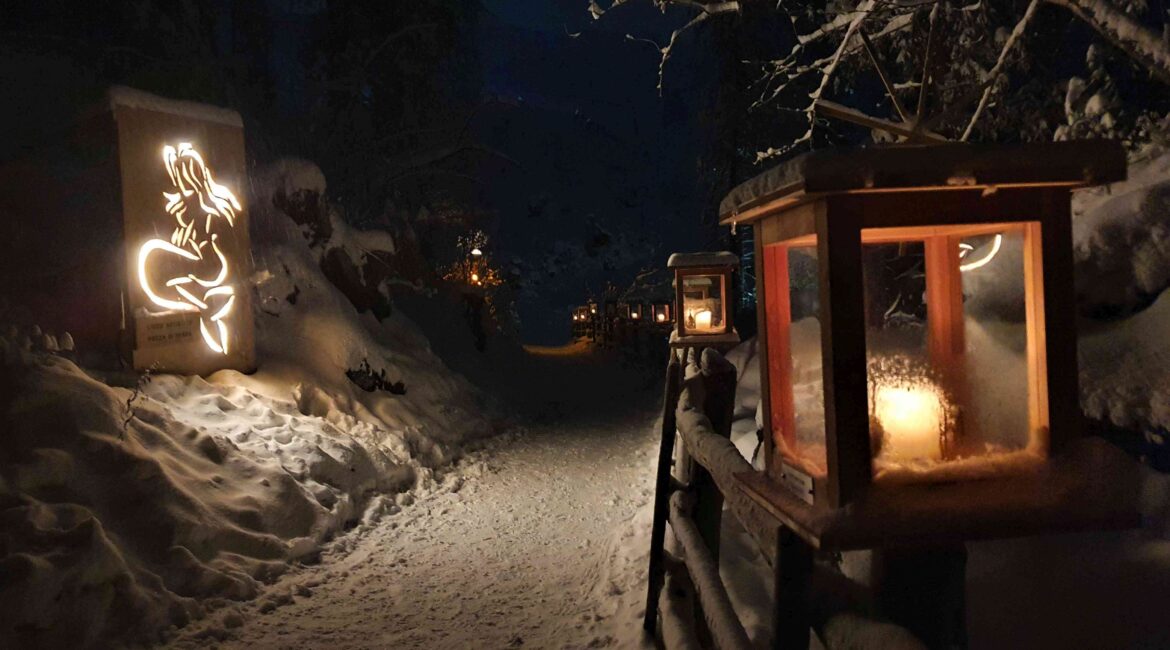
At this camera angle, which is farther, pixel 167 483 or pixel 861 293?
pixel 167 483

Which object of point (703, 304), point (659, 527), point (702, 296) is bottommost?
point (659, 527)

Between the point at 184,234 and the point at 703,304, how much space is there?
24.7 feet

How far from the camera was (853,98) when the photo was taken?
66.4 feet

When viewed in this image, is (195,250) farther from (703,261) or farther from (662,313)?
(662,313)

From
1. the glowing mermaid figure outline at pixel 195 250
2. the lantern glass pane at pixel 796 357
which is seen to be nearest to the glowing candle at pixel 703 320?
the glowing mermaid figure outline at pixel 195 250

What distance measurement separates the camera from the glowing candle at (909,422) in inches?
82.6

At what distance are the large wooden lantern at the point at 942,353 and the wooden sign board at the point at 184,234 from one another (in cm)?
921

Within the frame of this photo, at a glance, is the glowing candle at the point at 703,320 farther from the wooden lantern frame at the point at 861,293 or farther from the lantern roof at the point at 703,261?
the wooden lantern frame at the point at 861,293

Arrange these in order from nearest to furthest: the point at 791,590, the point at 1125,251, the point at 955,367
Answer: the point at 955,367 < the point at 791,590 < the point at 1125,251

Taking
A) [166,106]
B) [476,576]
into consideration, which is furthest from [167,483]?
[166,106]

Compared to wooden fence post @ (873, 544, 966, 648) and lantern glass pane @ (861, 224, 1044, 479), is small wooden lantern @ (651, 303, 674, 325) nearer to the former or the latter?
lantern glass pane @ (861, 224, 1044, 479)

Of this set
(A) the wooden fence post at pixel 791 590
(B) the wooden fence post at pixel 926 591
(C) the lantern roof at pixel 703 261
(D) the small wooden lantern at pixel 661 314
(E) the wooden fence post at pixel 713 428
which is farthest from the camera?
(D) the small wooden lantern at pixel 661 314

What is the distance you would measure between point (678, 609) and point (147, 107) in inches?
366

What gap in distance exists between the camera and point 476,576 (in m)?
6.41
